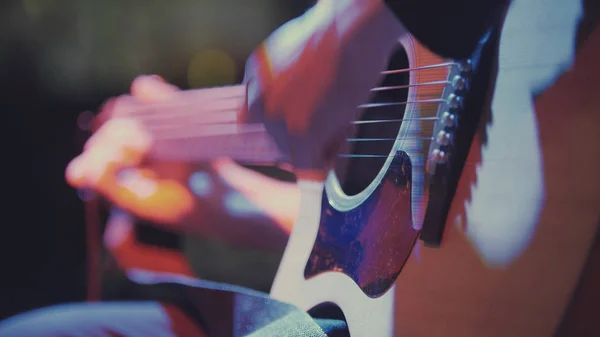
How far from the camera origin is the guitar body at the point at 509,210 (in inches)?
22.1

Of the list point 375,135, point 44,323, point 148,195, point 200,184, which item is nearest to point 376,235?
point 375,135

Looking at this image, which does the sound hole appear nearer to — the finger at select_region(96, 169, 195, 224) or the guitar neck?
the guitar neck

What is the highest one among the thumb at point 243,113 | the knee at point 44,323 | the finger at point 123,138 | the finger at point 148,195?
the thumb at point 243,113

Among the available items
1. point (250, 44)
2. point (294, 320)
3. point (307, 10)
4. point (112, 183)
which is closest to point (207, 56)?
point (250, 44)

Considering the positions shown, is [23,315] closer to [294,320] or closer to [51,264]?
[51,264]

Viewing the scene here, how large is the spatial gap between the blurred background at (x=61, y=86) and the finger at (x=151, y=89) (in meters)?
0.01

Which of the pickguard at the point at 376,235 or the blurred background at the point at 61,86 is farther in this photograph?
the blurred background at the point at 61,86

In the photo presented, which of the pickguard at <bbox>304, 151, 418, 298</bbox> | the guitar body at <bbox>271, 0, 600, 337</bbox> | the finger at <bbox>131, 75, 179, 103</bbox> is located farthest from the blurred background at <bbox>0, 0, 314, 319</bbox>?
the guitar body at <bbox>271, 0, 600, 337</bbox>

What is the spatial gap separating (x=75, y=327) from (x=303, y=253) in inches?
21.6

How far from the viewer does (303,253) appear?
33.2 inches

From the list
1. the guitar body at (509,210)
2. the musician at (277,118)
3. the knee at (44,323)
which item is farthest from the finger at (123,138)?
the guitar body at (509,210)

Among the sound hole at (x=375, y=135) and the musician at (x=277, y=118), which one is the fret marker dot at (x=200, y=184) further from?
the sound hole at (x=375, y=135)

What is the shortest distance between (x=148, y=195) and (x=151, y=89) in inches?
8.9

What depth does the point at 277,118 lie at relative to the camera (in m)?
0.87
